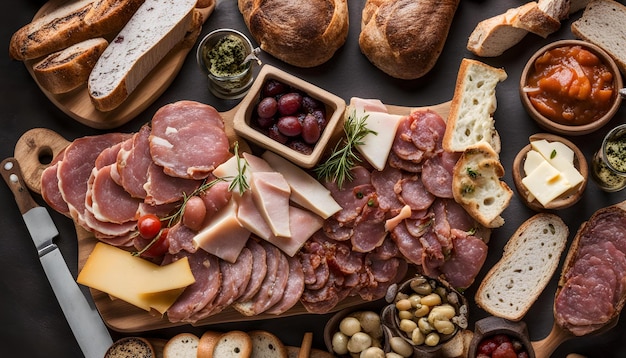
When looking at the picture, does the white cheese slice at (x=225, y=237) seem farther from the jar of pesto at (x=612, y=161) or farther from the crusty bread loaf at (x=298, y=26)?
the jar of pesto at (x=612, y=161)

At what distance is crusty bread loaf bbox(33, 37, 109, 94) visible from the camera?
3.73 m

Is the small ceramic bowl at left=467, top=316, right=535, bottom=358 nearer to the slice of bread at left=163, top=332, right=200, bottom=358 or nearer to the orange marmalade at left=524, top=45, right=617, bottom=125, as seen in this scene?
the orange marmalade at left=524, top=45, right=617, bottom=125

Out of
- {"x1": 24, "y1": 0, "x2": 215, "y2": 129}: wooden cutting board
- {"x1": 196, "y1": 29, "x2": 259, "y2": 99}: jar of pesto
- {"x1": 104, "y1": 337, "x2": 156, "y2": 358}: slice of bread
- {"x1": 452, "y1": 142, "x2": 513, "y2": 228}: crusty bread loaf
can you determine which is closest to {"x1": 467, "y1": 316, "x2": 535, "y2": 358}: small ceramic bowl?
{"x1": 452, "y1": 142, "x2": 513, "y2": 228}: crusty bread loaf

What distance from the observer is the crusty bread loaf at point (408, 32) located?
12.3 feet

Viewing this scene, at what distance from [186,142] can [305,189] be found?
25.0 inches

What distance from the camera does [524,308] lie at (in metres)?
3.71

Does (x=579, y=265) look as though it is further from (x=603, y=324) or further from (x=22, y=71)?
(x=22, y=71)

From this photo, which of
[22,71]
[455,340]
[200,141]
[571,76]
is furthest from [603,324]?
[22,71]

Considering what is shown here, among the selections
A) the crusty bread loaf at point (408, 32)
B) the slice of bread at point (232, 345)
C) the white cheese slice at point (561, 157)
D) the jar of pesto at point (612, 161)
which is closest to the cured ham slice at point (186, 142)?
the slice of bread at point (232, 345)

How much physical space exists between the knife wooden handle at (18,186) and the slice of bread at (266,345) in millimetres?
1332

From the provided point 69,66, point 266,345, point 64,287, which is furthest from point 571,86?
point 64,287

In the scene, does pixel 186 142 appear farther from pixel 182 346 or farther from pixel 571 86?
pixel 571 86

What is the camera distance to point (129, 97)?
12.8 feet

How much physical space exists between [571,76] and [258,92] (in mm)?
1544
